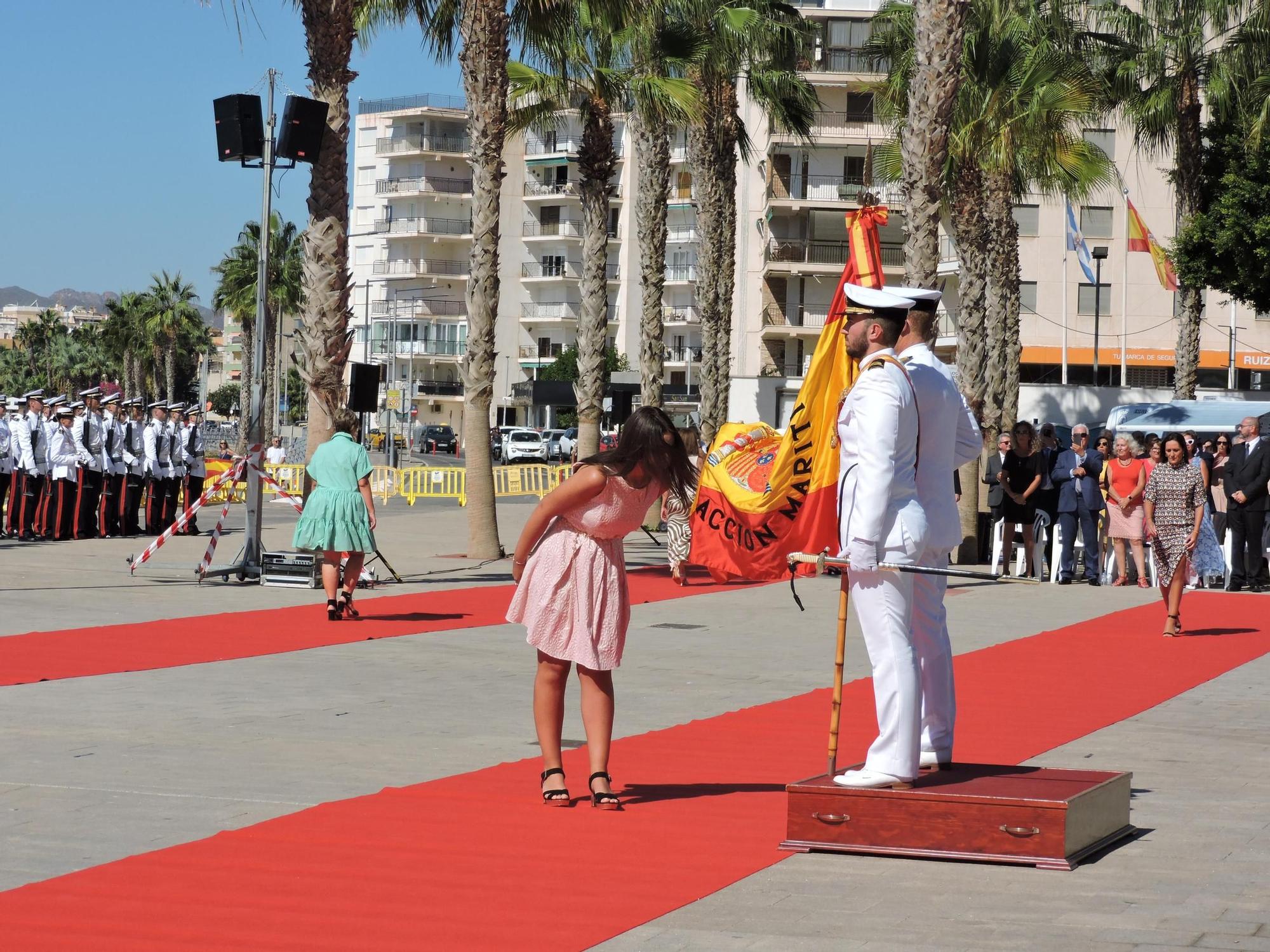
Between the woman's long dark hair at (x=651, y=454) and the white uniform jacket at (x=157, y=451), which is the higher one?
the woman's long dark hair at (x=651, y=454)

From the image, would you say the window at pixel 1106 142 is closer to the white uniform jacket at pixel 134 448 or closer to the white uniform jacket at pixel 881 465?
the white uniform jacket at pixel 134 448

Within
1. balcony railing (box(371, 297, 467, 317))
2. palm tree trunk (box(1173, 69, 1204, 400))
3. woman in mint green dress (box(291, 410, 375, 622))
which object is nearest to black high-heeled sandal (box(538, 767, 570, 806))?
woman in mint green dress (box(291, 410, 375, 622))

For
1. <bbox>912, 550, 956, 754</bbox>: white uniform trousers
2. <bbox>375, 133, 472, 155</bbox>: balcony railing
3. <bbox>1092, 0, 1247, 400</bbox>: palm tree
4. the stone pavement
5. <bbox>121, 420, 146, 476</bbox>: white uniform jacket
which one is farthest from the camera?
<bbox>375, 133, 472, 155</bbox>: balcony railing

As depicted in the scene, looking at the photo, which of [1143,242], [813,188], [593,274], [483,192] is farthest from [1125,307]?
[483,192]

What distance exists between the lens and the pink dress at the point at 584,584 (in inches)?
285

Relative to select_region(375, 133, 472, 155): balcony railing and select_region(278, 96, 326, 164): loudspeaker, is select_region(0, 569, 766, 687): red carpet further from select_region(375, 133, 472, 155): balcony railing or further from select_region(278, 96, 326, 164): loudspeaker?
select_region(375, 133, 472, 155): balcony railing

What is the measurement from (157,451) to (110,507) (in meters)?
1.17

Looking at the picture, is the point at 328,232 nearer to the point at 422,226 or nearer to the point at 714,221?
the point at 714,221

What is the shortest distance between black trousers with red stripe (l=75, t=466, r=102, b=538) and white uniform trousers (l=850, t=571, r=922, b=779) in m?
20.3

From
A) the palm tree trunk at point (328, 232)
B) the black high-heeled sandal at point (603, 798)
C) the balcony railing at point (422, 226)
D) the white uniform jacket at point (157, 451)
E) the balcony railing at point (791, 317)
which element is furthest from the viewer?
the balcony railing at point (422, 226)

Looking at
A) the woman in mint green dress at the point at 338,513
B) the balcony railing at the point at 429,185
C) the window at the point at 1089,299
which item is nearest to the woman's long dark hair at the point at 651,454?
the woman in mint green dress at the point at 338,513

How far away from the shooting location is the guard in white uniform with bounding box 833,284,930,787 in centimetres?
630

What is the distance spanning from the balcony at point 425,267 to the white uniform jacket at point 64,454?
8695cm

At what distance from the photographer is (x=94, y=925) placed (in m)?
5.22
